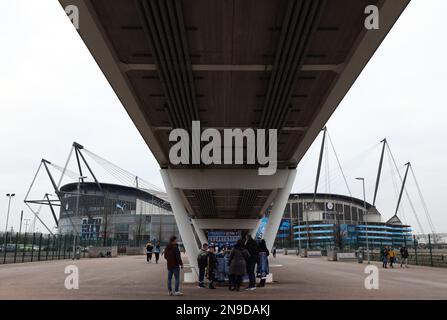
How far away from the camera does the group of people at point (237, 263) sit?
1434 cm

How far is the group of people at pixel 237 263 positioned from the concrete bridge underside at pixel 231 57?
4325mm

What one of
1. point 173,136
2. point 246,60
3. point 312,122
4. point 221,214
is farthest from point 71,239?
point 246,60

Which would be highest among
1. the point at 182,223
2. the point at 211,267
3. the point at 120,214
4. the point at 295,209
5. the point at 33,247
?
the point at 295,209

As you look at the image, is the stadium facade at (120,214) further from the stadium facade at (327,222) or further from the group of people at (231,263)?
the group of people at (231,263)

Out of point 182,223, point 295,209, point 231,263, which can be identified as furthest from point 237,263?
point 295,209

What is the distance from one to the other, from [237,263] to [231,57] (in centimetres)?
657

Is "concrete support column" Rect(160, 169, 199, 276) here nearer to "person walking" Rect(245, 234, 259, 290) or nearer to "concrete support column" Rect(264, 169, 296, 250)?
"concrete support column" Rect(264, 169, 296, 250)

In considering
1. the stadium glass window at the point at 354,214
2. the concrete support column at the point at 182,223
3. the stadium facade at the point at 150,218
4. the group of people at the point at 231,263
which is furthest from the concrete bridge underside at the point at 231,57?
the stadium glass window at the point at 354,214

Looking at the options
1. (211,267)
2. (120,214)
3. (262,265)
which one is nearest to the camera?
(211,267)

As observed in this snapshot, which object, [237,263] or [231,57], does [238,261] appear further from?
[231,57]

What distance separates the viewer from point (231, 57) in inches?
436
